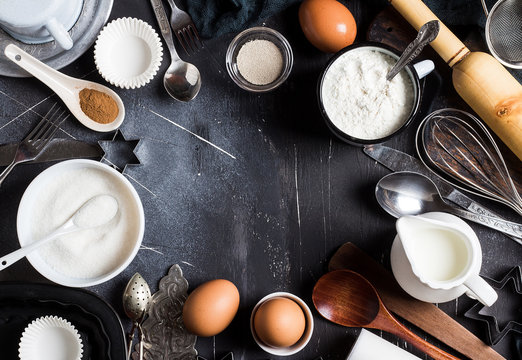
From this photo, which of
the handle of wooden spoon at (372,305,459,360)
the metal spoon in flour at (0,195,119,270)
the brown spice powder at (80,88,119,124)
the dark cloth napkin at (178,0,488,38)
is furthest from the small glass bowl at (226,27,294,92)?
the handle of wooden spoon at (372,305,459,360)

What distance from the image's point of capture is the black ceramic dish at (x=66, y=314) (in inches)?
39.4

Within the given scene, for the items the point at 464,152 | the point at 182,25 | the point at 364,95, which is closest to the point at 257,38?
the point at 182,25

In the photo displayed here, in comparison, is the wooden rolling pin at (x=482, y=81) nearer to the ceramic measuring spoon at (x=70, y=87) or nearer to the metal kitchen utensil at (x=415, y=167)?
the metal kitchen utensil at (x=415, y=167)

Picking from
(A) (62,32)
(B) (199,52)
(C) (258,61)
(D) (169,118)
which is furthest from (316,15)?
(A) (62,32)

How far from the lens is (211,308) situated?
100cm

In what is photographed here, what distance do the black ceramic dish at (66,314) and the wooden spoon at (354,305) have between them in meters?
0.40

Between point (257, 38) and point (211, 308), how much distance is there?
22.0 inches

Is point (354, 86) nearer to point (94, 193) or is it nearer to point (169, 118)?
point (169, 118)

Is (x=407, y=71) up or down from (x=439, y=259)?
up

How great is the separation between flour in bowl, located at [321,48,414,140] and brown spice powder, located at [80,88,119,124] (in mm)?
426

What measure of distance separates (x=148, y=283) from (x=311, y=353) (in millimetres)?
365

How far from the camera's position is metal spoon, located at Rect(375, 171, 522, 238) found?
109 cm

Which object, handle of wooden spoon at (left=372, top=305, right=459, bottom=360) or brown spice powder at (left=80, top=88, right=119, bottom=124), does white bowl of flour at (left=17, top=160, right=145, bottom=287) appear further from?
handle of wooden spoon at (left=372, top=305, right=459, bottom=360)

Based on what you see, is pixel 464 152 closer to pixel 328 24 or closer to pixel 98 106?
pixel 328 24
